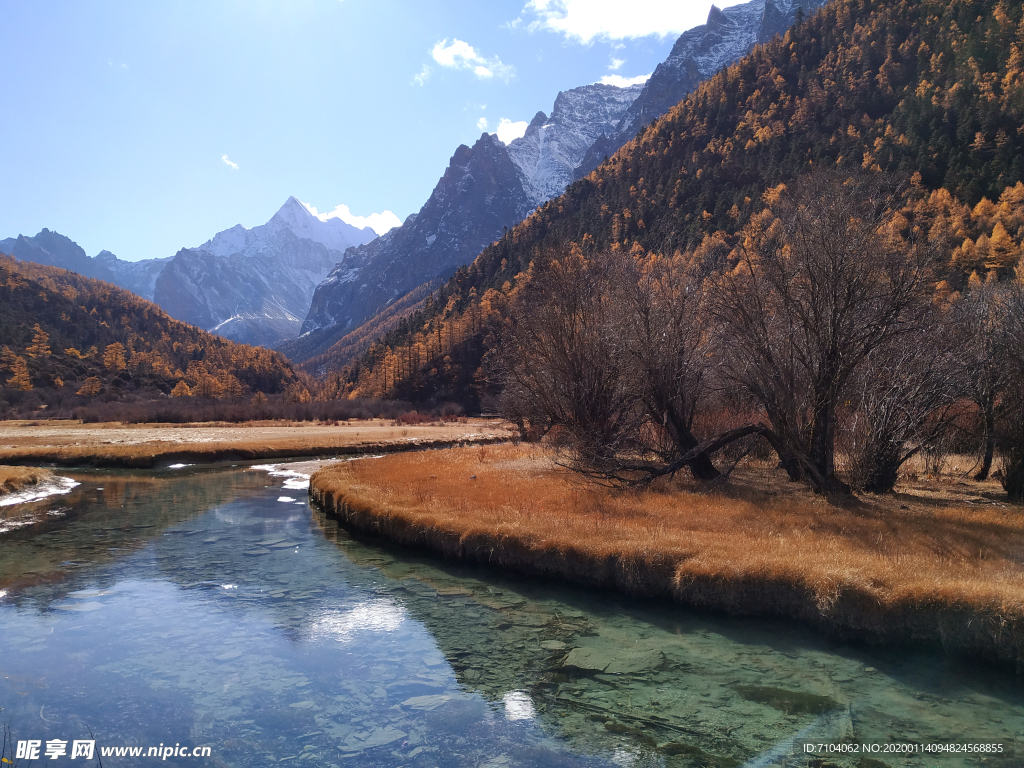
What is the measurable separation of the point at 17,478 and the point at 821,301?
39.7 metres

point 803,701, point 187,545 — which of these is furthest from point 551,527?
point 187,545

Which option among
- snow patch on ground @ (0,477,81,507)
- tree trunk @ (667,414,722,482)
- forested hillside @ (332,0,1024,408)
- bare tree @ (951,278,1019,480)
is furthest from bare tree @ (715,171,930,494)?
forested hillside @ (332,0,1024,408)

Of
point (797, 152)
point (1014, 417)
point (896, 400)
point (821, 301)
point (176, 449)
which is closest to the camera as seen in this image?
point (821, 301)

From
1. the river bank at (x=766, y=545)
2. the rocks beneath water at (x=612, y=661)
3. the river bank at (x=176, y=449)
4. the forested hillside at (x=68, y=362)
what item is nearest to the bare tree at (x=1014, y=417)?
the river bank at (x=766, y=545)

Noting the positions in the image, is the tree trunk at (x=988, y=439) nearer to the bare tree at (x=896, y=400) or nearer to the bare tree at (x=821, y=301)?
the bare tree at (x=896, y=400)

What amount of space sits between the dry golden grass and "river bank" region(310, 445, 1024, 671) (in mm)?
18747

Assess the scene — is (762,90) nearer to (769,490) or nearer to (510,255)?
(510,255)

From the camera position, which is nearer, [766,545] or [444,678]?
[444,678]

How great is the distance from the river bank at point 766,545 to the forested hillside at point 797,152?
63.7 m

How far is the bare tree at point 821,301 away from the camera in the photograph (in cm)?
1794

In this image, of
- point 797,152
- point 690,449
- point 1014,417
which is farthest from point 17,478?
point 797,152

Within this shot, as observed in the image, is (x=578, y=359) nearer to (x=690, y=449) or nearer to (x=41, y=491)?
(x=690, y=449)

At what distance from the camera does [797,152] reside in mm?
122812

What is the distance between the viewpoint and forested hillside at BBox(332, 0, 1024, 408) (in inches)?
3816
